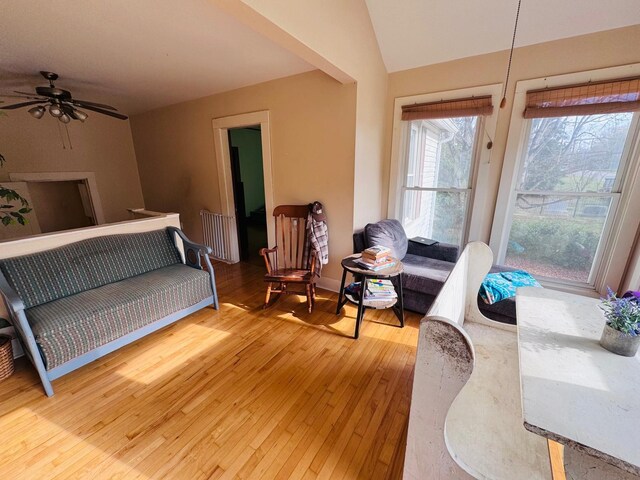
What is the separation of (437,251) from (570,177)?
51.2 inches

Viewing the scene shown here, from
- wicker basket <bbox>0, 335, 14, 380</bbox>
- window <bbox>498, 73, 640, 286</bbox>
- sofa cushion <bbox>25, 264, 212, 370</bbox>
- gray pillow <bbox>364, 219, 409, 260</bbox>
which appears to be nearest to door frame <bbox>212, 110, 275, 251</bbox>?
sofa cushion <bbox>25, 264, 212, 370</bbox>

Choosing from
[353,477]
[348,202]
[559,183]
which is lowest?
[353,477]

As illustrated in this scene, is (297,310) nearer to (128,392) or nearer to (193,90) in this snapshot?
(128,392)

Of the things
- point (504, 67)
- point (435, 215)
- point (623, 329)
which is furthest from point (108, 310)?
point (504, 67)

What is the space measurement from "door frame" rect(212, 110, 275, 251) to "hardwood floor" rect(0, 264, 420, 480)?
1.58 metres

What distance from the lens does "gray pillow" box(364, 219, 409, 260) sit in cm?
256

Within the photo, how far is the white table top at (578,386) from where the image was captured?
72 cm

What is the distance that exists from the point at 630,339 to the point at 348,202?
2.06m

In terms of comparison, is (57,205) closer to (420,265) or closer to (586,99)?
(420,265)

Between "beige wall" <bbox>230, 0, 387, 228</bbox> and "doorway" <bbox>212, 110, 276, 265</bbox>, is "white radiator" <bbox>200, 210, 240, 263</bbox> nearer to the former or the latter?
"doorway" <bbox>212, 110, 276, 265</bbox>

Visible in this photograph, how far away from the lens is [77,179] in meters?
4.07

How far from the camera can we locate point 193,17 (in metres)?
1.84

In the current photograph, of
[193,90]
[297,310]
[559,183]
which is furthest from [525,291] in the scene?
[193,90]

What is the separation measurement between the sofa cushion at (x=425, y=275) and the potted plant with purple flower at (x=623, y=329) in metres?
1.24
